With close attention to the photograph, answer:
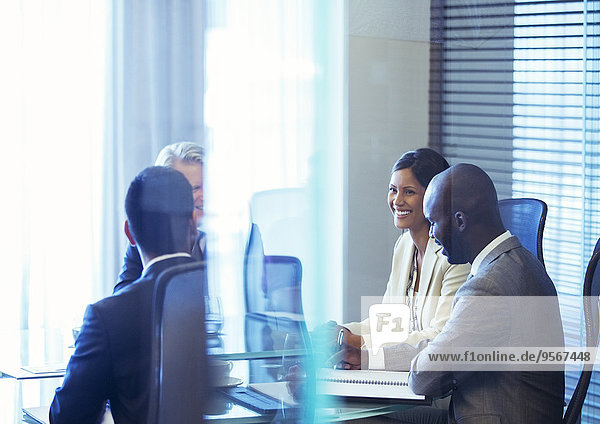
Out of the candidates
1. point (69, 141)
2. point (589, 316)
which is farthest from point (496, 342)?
point (69, 141)

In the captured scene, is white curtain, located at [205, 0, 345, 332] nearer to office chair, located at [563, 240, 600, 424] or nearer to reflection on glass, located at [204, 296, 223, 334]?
reflection on glass, located at [204, 296, 223, 334]

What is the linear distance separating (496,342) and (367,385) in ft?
1.00

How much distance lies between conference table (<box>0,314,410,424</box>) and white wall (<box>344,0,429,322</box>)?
162 mm

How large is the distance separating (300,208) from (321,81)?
231 millimetres

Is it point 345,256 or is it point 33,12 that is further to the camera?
point 345,256

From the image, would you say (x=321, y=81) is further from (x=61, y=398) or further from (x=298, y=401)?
(x=61, y=398)

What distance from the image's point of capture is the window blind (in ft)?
5.38

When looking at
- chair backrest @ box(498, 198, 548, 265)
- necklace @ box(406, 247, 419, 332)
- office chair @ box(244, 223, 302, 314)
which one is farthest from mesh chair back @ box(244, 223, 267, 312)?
chair backrest @ box(498, 198, 548, 265)

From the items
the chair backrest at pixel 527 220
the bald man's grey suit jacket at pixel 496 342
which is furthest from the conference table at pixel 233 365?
the chair backrest at pixel 527 220

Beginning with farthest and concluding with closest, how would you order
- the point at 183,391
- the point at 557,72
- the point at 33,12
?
the point at 557,72 → the point at 183,391 → the point at 33,12

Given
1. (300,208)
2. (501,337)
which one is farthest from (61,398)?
(501,337)

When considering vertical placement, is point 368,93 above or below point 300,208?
above

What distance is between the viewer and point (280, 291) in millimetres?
1423

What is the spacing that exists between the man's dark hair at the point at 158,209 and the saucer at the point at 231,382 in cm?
23
